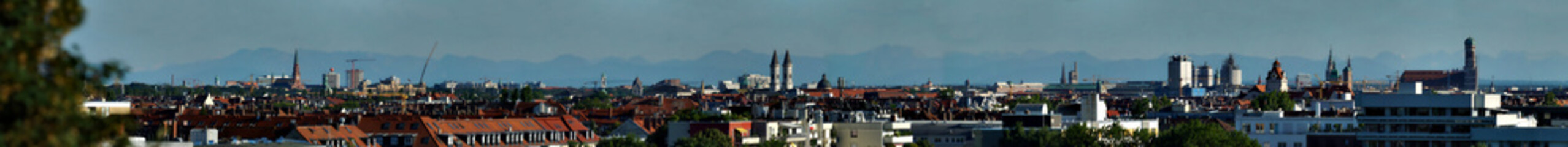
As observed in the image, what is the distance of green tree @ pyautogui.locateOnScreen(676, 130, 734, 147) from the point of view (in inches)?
4818

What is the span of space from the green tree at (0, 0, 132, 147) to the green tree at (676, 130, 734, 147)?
97.9 meters

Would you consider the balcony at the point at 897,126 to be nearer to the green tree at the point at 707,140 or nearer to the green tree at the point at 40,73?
the green tree at the point at 707,140

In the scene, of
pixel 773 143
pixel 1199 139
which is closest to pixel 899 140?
pixel 773 143

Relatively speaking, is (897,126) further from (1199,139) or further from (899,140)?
(1199,139)

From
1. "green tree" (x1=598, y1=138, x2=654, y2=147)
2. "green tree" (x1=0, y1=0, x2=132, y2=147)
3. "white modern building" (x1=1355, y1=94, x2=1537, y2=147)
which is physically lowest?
"green tree" (x1=598, y1=138, x2=654, y2=147)

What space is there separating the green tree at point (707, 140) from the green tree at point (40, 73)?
97901mm

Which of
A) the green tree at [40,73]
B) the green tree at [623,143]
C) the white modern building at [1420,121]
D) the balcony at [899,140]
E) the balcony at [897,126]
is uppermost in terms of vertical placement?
the green tree at [40,73]

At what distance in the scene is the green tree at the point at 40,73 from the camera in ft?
75.9

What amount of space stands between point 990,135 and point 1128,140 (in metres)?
6.84

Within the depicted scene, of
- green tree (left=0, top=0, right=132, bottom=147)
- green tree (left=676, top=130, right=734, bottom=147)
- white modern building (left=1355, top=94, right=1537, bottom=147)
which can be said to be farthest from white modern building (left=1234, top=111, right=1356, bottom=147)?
green tree (left=0, top=0, right=132, bottom=147)

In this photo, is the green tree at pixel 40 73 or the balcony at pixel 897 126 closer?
the green tree at pixel 40 73

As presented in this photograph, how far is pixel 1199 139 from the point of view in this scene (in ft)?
423

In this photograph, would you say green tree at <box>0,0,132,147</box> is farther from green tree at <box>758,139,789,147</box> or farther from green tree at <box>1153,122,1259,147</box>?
green tree at <box>1153,122,1259,147</box>

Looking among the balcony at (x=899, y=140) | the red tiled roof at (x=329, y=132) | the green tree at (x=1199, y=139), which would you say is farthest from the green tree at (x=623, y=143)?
the green tree at (x=1199, y=139)
